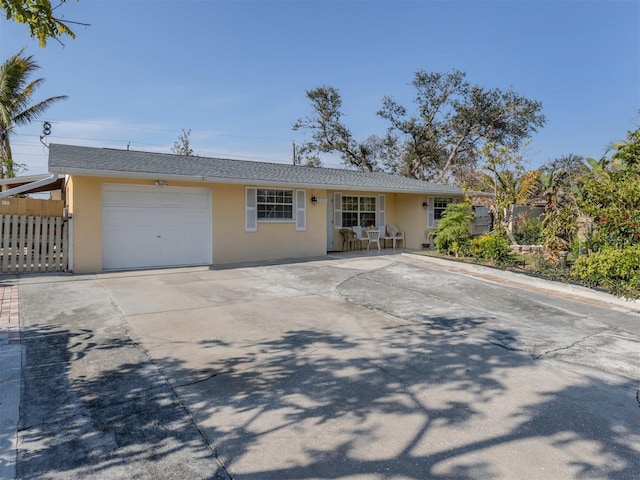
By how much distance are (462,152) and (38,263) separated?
26.4 metres

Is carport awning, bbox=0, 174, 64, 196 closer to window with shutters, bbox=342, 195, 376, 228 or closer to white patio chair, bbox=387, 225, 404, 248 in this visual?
window with shutters, bbox=342, 195, 376, 228

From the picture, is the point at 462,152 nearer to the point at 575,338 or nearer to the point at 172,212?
the point at 172,212

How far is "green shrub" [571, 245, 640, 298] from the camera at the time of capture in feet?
25.5

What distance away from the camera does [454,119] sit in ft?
87.6

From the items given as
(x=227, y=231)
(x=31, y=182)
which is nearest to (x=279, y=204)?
(x=227, y=231)

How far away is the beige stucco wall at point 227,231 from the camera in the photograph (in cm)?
977

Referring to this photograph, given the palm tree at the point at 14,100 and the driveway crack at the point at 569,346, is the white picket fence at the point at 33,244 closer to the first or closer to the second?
the driveway crack at the point at 569,346

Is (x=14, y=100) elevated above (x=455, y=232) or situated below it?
above

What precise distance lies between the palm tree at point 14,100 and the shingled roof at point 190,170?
8.58 metres

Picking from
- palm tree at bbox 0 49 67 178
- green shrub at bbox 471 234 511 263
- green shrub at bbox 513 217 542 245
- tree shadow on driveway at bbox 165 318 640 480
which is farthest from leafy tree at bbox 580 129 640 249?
palm tree at bbox 0 49 67 178

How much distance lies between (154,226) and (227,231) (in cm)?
203

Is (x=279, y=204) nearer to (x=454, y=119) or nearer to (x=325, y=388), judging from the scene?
(x=325, y=388)

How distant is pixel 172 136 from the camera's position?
106 ft

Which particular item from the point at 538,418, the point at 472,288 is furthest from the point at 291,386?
the point at 472,288
